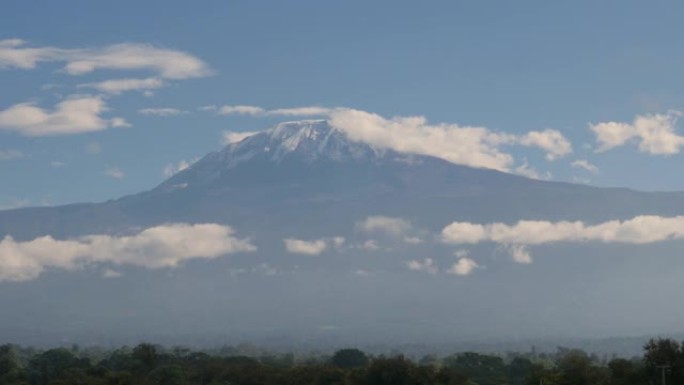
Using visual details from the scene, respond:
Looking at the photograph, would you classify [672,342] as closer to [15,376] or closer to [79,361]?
[15,376]

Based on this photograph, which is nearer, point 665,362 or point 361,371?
→ point 665,362

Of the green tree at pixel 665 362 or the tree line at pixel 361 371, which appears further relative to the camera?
the tree line at pixel 361 371

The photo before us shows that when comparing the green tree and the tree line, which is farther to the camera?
the tree line

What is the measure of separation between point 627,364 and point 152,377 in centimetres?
3602

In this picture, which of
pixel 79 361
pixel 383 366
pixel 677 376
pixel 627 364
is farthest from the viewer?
pixel 79 361

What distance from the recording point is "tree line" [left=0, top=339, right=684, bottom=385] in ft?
199

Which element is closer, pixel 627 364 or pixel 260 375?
pixel 627 364

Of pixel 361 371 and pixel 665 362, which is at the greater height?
pixel 665 362

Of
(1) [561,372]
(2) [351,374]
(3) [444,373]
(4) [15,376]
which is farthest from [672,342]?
(4) [15,376]

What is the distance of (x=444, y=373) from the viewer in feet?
236

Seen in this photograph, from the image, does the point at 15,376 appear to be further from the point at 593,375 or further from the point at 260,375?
the point at 593,375

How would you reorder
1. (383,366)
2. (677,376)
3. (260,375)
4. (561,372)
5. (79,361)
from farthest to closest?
(79,361) → (260,375) → (383,366) → (561,372) → (677,376)

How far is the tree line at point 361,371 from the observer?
60.6 metres

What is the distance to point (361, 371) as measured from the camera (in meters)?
77.9
